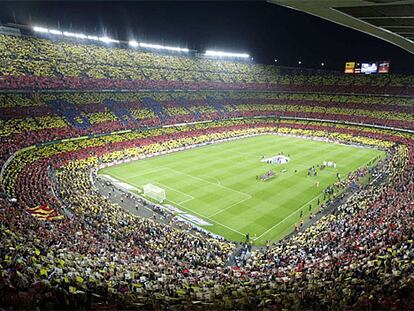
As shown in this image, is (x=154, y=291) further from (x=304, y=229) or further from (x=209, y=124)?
(x=209, y=124)

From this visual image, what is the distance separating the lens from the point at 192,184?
34.2 meters

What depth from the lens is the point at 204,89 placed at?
72.9 metres

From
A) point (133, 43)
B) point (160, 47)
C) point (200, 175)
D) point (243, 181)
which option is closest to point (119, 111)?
point (133, 43)

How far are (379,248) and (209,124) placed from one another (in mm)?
50552

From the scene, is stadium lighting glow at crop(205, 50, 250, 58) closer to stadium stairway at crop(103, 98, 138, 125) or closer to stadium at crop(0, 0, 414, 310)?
stadium at crop(0, 0, 414, 310)

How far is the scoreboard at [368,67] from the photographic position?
227ft

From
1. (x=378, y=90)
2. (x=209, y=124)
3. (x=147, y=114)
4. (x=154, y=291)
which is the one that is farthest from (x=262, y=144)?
(x=154, y=291)

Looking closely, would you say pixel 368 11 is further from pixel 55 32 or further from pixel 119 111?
pixel 55 32

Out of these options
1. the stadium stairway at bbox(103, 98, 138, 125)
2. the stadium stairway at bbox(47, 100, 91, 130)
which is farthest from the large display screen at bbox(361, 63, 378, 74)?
the stadium stairway at bbox(47, 100, 91, 130)

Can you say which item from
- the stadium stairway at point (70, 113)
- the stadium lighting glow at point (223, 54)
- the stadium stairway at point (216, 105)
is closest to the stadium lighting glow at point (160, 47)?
the stadium lighting glow at point (223, 54)

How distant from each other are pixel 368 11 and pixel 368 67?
7024 cm

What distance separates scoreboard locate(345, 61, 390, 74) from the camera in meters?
69.2

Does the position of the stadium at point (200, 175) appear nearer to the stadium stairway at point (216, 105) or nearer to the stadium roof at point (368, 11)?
the stadium roof at point (368, 11)

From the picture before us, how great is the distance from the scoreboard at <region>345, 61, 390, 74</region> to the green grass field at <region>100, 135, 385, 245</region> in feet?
89.6
